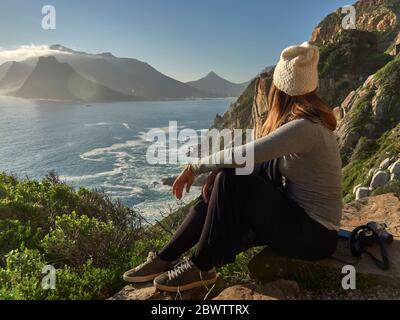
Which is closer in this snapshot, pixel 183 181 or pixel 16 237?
pixel 183 181

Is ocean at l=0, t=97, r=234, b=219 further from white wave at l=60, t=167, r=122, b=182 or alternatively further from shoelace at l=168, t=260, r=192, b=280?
shoelace at l=168, t=260, r=192, b=280

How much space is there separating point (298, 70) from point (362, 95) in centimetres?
3235

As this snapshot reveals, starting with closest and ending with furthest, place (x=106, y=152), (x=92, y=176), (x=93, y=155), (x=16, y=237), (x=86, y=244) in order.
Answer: (x=86, y=244), (x=16, y=237), (x=92, y=176), (x=93, y=155), (x=106, y=152)

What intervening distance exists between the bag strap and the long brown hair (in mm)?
1100

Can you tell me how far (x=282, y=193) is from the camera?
10.4 ft

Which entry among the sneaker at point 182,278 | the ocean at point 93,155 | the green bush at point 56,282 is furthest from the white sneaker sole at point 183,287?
the ocean at point 93,155

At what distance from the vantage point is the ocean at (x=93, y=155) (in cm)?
4819

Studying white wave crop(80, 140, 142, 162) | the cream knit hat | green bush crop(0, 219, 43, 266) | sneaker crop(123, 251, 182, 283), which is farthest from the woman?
white wave crop(80, 140, 142, 162)

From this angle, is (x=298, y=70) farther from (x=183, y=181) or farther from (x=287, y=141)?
(x=183, y=181)

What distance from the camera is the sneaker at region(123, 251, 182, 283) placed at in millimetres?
3482

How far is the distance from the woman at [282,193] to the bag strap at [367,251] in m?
0.43

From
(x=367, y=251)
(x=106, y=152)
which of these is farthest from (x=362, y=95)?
(x=106, y=152)

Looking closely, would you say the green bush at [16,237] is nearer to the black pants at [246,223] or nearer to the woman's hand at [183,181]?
the woman's hand at [183,181]
